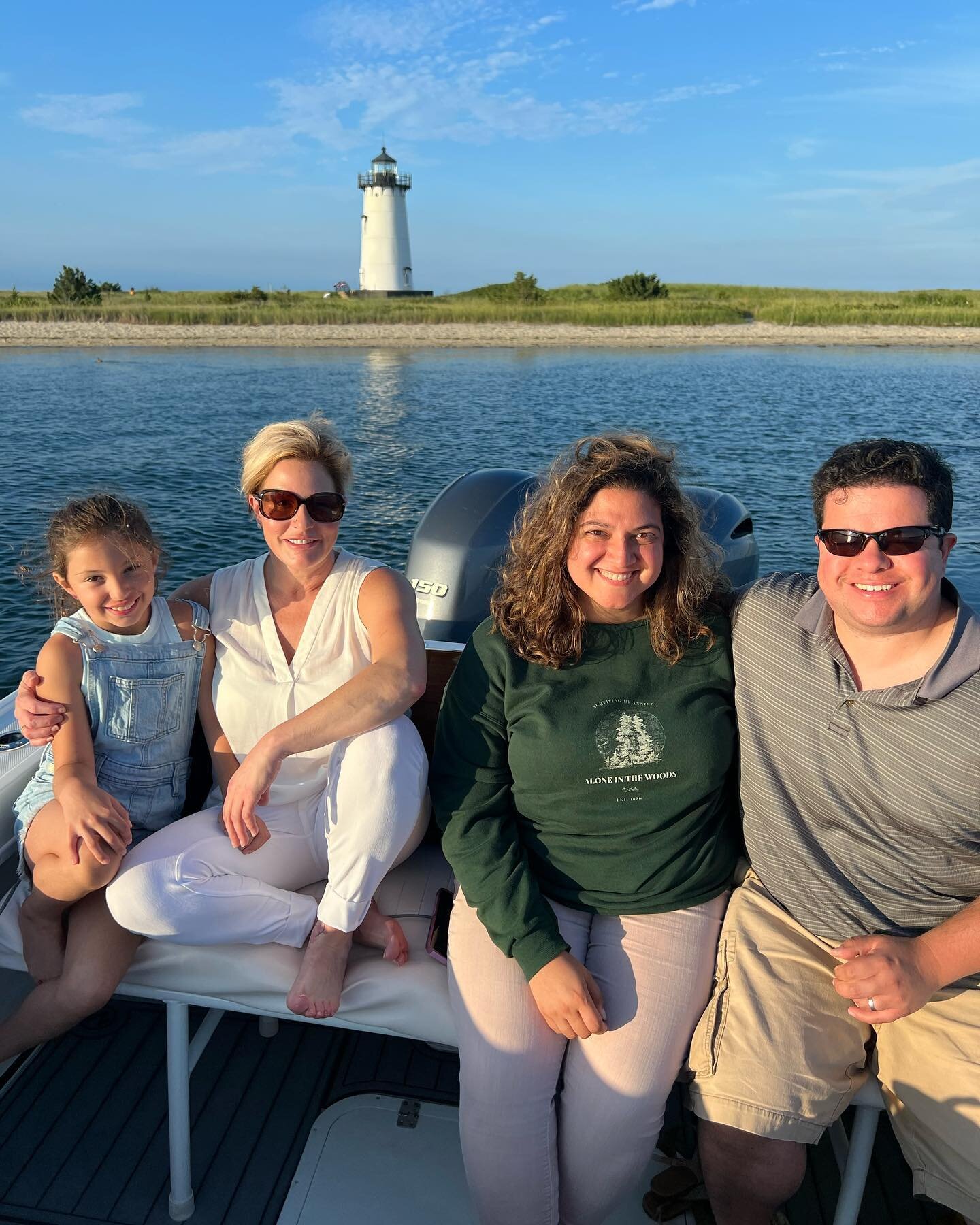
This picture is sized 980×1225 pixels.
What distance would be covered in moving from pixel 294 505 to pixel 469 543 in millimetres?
1188

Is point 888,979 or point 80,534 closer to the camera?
point 888,979

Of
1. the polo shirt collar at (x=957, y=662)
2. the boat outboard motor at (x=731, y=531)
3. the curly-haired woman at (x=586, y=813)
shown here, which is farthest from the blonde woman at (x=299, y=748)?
the boat outboard motor at (x=731, y=531)

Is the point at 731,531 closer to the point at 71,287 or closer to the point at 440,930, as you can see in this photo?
the point at 440,930

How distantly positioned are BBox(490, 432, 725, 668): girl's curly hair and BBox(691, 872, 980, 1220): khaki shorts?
0.57 meters

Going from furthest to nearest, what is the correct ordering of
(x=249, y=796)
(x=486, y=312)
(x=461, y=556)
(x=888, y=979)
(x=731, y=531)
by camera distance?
(x=486, y=312) < (x=731, y=531) < (x=461, y=556) < (x=249, y=796) < (x=888, y=979)

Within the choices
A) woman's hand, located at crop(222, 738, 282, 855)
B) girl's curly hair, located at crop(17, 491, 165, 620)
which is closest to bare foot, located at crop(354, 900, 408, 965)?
woman's hand, located at crop(222, 738, 282, 855)

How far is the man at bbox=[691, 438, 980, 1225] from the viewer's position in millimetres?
1462

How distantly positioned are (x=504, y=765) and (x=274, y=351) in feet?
90.7

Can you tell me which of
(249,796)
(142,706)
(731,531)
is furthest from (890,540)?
(731,531)

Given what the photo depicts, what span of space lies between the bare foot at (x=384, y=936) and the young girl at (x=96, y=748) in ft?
1.33

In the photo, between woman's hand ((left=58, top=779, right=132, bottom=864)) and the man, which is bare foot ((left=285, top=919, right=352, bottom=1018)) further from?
the man

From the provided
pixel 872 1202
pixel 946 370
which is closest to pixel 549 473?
pixel 872 1202

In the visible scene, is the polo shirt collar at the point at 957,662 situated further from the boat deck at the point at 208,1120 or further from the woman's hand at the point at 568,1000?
the boat deck at the point at 208,1120

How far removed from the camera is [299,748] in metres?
1.73
